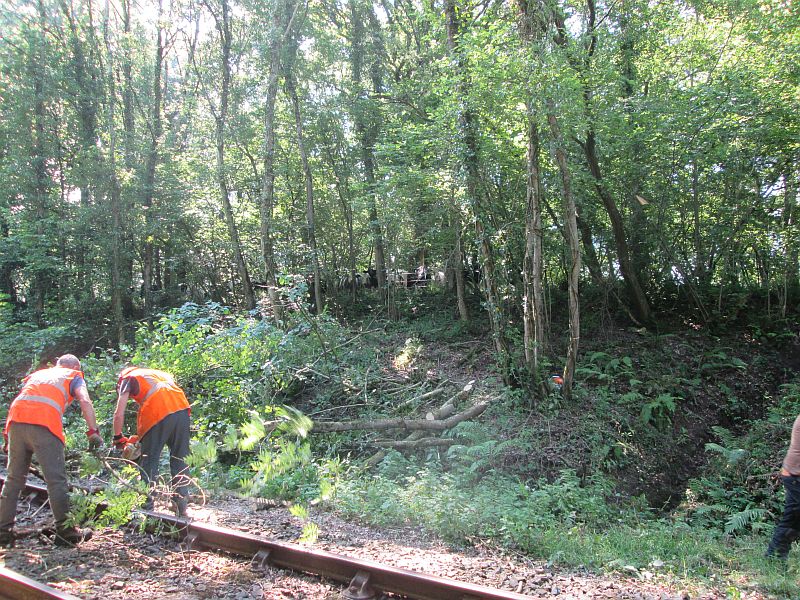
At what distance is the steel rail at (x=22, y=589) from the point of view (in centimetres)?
359

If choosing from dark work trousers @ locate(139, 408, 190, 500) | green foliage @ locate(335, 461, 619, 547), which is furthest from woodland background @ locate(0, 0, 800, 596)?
dark work trousers @ locate(139, 408, 190, 500)

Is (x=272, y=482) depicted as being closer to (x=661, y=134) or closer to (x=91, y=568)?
(x=91, y=568)

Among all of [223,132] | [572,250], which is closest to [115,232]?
[223,132]

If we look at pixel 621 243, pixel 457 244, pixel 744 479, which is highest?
pixel 457 244

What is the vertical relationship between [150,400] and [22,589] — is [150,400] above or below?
above

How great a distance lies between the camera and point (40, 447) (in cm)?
482

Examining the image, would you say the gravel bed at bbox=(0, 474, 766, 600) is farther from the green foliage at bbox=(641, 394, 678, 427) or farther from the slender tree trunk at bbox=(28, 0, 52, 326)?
the slender tree trunk at bbox=(28, 0, 52, 326)

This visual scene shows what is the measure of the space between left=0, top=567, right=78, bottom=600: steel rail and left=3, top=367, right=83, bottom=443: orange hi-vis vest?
132 cm

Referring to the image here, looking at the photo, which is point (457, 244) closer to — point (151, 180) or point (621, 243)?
point (621, 243)

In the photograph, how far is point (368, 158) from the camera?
1848cm

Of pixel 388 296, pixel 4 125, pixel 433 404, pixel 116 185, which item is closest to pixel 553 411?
pixel 433 404

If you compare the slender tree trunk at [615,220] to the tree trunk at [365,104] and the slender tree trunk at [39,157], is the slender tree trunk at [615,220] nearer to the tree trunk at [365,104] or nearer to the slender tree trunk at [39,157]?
the tree trunk at [365,104]

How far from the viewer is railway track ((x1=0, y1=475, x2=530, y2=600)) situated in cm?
373

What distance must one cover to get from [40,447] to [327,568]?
10.1 ft
